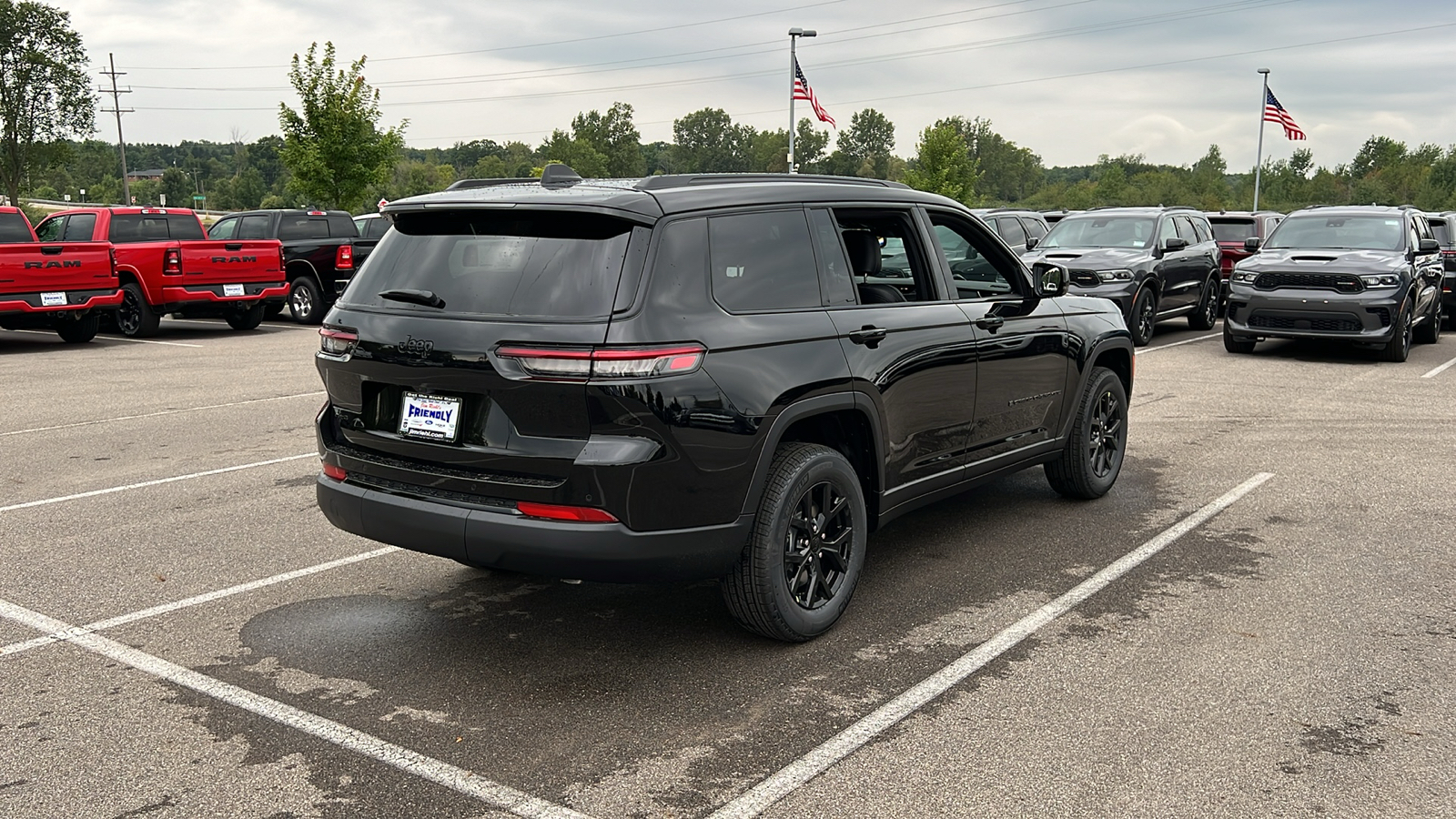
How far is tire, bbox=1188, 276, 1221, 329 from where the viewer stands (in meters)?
17.9

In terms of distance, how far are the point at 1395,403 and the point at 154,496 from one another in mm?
10343

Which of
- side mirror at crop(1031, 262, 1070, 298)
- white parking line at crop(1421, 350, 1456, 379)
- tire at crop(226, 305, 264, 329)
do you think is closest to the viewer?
side mirror at crop(1031, 262, 1070, 298)

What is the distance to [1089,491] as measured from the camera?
22.4 ft

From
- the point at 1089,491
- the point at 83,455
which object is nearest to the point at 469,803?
the point at 1089,491

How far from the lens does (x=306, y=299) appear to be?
2031 cm

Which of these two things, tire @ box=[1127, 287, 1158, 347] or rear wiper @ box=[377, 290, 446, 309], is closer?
rear wiper @ box=[377, 290, 446, 309]

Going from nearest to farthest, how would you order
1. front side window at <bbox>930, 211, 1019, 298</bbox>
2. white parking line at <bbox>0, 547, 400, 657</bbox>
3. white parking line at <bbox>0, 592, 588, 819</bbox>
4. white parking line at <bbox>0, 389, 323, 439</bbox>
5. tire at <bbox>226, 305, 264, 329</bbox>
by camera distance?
1. white parking line at <bbox>0, 592, 588, 819</bbox>
2. white parking line at <bbox>0, 547, 400, 657</bbox>
3. front side window at <bbox>930, 211, 1019, 298</bbox>
4. white parking line at <bbox>0, 389, 323, 439</bbox>
5. tire at <bbox>226, 305, 264, 329</bbox>

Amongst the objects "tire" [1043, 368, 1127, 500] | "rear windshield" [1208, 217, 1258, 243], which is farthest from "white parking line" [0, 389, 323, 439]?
"rear windshield" [1208, 217, 1258, 243]

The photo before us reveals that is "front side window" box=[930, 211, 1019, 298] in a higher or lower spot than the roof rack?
lower

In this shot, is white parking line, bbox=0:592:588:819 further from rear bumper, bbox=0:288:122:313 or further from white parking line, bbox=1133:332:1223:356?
white parking line, bbox=1133:332:1223:356

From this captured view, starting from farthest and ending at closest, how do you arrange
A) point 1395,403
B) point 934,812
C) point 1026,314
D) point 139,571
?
point 1395,403 < point 1026,314 < point 139,571 < point 934,812

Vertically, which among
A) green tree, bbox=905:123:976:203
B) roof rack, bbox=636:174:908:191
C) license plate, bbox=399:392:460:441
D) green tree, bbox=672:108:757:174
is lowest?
license plate, bbox=399:392:460:441

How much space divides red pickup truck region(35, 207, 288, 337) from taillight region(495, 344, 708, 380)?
15.0 m

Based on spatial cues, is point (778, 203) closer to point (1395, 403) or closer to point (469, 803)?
point (469, 803)
